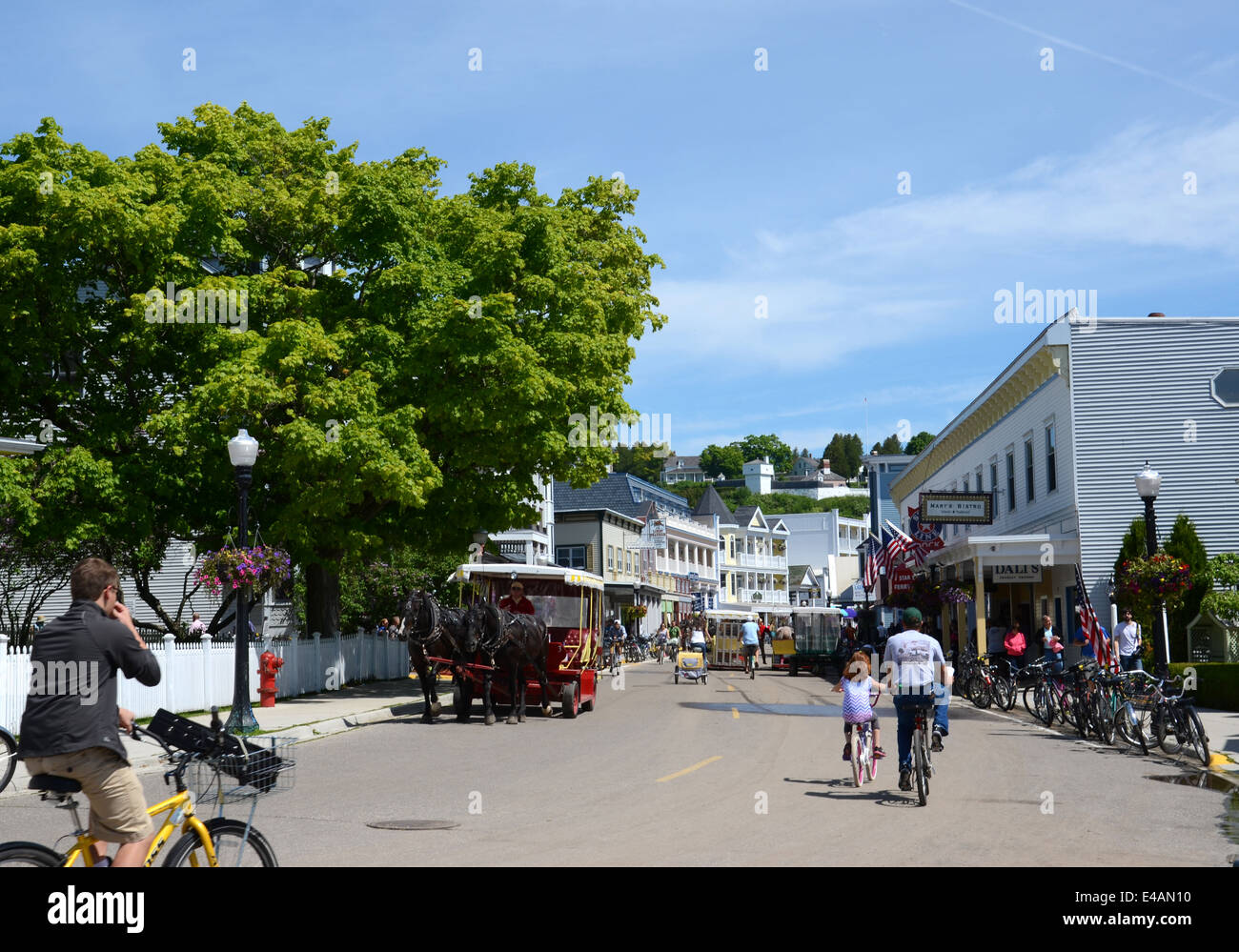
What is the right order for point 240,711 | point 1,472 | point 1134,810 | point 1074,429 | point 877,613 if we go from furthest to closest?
point 877,613 < point 1074,429 < point 1,472 < point 240,711 < point 1134,810

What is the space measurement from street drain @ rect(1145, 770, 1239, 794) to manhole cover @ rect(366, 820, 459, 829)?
820 centimetres

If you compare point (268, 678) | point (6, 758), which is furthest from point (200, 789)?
point (268, 678)

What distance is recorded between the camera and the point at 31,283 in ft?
80.3

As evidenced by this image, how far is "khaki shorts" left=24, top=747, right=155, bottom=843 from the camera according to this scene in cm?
550

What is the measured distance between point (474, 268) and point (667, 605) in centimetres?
6594

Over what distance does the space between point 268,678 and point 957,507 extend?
19980 mm

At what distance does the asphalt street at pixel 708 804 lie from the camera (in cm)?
907

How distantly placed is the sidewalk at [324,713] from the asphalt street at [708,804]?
82 centimetres

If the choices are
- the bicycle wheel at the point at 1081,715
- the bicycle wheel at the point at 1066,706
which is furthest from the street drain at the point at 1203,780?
the bicycle wheel at the point at 1066,706

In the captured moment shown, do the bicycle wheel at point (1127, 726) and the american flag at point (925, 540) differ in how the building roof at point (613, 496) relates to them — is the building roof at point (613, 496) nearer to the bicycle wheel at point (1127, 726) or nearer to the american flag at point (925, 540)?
the american flag at point (925, 540)

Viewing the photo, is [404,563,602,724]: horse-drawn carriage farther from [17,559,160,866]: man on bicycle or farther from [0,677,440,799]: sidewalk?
[17,559,160,866]: man on bicycle

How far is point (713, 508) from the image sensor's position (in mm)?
108625

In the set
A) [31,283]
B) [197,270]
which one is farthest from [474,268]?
[31,283]
